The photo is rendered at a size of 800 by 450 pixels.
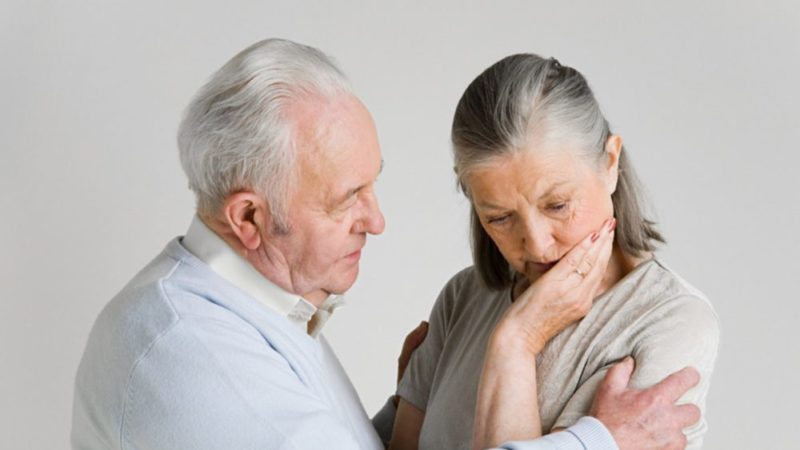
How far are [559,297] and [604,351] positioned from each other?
127mm

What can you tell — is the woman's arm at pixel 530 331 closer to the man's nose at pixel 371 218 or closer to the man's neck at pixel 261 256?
the man's nose at pixel 371 218

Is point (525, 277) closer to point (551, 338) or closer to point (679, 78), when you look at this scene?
point (551, 338)

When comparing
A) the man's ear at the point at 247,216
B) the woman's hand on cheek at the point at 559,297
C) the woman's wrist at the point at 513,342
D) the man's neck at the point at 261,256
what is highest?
the man's ear at the point at 247,216

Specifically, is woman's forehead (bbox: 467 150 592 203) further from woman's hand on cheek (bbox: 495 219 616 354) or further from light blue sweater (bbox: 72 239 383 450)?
light blue sweater (bbox: 72 239 383 450)

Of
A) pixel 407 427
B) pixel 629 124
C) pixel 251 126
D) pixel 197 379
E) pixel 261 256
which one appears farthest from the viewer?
pixel 629 124

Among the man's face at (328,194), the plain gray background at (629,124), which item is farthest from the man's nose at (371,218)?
the plain gray background at (629,124)

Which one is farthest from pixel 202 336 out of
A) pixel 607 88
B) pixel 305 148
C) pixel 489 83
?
pixel 607 88

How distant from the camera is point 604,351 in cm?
213

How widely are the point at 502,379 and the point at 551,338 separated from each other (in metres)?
0.16

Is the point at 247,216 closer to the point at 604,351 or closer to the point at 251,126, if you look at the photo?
the point at 251,126

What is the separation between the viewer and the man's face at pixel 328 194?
2.11 meters

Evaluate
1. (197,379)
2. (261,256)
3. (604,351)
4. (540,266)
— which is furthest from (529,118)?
(197,379)

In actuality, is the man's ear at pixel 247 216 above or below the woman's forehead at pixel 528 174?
below

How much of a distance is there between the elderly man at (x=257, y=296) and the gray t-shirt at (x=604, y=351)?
0.17ft
